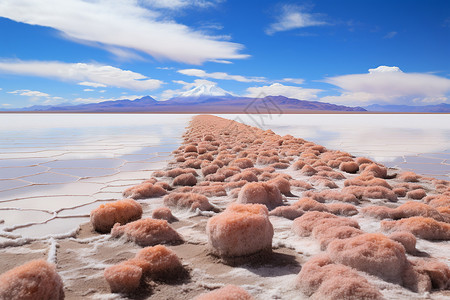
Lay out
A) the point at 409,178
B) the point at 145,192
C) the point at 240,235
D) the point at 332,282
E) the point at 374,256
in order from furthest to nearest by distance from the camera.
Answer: the point at 409,178
the point at 145,192
the point at 240,235
the point at 374,256
the point at 332,282

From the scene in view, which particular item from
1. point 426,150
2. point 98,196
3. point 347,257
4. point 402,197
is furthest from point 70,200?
point 426,150

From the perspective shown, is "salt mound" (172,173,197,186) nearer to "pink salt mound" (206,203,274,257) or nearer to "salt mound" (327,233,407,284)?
"pink salt mound" (206,203,274,257)

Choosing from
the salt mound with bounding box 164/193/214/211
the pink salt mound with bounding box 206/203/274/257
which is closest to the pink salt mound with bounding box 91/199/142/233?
the salt mound with bounding box 164/193/214/211

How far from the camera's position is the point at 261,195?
8.08 feet

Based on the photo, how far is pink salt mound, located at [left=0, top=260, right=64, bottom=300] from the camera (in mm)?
1118

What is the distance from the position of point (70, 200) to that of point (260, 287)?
→ 79.3 inches

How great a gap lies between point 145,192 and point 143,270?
1.45 meters

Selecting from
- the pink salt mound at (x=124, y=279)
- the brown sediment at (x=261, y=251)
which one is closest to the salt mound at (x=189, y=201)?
the brown sediment at (x=261, y=251)

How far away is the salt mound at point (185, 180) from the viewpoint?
11.0 ft

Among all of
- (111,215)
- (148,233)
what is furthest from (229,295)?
(111,215)

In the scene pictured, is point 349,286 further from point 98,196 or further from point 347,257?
point 98,196

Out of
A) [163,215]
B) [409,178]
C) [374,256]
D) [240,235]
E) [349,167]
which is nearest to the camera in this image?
[374,256]

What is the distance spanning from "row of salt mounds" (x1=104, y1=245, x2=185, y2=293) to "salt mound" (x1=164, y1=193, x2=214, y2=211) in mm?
903

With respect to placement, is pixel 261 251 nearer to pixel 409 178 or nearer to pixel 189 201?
pixel 189 201
